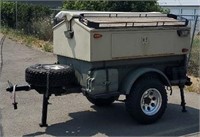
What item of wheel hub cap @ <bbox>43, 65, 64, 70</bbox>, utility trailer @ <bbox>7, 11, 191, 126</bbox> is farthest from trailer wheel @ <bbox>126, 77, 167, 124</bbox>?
wheel hub cap @ <bbox>43, 65, 64, 70</bbox>

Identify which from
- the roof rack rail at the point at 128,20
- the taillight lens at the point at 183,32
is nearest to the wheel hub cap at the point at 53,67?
the roof rack rail at the point at 128,20

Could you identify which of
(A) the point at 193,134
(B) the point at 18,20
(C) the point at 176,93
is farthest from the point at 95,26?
(B) the point at 18,20

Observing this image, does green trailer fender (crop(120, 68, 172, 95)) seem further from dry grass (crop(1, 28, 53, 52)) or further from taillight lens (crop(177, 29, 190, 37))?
dry grass (crop(1, 28, 53, 52))

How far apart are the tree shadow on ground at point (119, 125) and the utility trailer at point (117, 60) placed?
0.76 ft

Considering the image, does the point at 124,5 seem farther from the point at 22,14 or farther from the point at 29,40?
the point at 22,14

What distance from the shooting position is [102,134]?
256 inches

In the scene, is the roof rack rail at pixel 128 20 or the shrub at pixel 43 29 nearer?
the roof rack rail at pixel 128 20

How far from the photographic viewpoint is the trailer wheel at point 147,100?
6758mm

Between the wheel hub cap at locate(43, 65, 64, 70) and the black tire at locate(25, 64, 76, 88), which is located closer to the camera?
the black tire at locate(25, 64, 76, 88)

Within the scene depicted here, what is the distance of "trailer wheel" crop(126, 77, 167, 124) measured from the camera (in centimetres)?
676

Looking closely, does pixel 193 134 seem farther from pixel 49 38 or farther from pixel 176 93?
pixel 49 38

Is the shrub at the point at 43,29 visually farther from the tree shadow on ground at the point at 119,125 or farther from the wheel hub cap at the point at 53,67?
the wheel hub cap at the point at 53,67

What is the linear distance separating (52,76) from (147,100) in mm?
1648

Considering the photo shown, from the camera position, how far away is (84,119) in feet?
24.1
